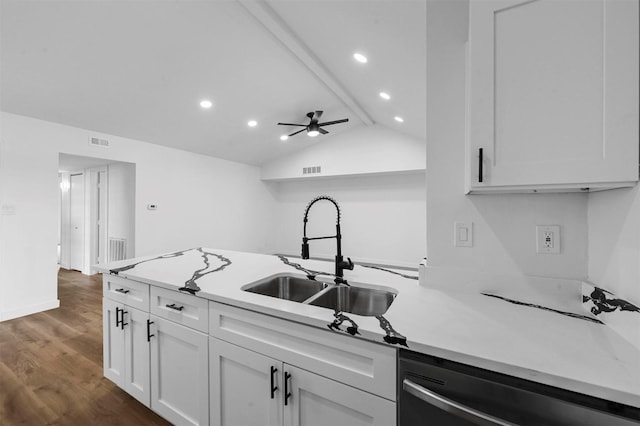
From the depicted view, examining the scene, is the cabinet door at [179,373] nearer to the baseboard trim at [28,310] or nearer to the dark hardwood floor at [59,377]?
the dark hardwood floor at [59,377]

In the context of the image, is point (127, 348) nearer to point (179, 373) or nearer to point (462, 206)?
point (179, 373)

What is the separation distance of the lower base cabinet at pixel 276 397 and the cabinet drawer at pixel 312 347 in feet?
0.10

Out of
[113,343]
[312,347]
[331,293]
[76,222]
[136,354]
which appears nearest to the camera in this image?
[312,347]

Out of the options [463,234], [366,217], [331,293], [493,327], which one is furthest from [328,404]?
[366,217]

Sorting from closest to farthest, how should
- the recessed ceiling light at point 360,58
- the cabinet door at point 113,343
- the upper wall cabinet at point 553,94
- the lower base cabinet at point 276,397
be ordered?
the upper wall cabinet at point 553,94
the lower base cabinet at point 276,397
the cabinet door at point 113,343
the recessed ceiling light at point 360,58

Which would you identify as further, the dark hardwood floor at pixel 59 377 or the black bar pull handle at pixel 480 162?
the dark hardwood floor at pixel 59 377

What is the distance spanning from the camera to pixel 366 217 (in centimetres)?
655

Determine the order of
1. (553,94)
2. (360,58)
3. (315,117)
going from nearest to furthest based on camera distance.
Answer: (553,94)
(360,58)
(315,117)

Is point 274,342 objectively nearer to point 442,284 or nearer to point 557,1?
point 442,284

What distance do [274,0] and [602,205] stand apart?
2805 mm

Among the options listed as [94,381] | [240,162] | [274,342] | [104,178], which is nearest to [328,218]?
[240,162]

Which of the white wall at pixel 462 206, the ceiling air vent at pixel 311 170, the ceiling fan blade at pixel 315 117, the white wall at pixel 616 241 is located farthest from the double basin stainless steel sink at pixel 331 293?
the ceiling air vent at pixel 311 170

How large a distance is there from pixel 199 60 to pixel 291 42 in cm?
113

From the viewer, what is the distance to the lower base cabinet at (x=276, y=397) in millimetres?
924
